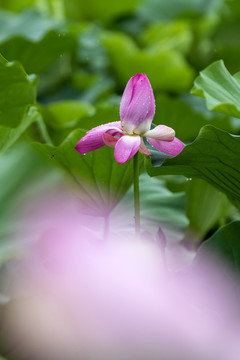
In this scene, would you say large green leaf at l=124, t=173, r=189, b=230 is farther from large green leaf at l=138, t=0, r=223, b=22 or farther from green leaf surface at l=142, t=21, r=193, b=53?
large green leaf at l=138, t=0, r=223, b=22

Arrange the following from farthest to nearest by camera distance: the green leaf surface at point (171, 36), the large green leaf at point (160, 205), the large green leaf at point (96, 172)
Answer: the green leaf surface at point (171, 36), the large green leaf at point (160, 205), the large green leaf at point (96, 172)

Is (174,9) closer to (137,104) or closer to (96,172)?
(96,172)

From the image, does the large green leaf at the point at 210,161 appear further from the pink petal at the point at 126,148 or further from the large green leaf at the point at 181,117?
the large green leaf at the point at 181,117

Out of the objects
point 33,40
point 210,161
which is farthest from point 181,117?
point 210,161

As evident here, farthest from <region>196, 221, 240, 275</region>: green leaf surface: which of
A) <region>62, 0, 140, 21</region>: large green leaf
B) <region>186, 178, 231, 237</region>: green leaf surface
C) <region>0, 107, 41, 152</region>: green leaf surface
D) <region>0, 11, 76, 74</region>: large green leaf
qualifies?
<region>62, 0, 140, 21</region>: large green leaf

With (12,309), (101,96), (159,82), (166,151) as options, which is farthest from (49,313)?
(159,82)

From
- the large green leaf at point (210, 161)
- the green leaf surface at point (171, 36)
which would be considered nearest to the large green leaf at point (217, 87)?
the large green leaf at point (210, 161)
